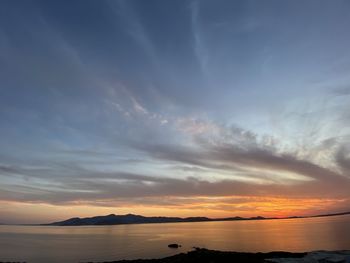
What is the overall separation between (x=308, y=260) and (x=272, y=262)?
5055 millimetres

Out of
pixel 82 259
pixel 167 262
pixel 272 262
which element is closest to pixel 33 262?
pixel 82 259

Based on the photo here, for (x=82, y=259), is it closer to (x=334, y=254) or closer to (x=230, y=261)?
(x=230, y=261)

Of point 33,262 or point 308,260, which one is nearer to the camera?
point 308,260

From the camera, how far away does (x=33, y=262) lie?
86.7 metres

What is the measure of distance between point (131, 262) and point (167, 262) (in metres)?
9.76

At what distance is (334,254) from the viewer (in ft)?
164

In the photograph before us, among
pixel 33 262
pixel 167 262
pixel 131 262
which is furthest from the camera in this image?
pixel 33 262

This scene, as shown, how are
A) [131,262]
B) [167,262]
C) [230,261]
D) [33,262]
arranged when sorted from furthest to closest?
1. [33,262]
2. [131,262]
3. [167,262]
4. [230,261]

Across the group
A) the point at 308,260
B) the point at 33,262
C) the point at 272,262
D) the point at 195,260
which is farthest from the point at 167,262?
the point at 33,262

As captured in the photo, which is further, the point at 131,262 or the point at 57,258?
the point at 57,258

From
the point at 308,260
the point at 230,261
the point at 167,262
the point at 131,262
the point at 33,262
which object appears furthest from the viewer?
the point at 33,262

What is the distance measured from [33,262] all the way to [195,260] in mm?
52686

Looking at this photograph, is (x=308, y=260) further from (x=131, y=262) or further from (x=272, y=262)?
(x=131, y=262)

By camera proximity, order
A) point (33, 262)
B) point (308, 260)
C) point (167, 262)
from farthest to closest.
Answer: point (33, 262)
point (167, 262)
point (308, 260)
